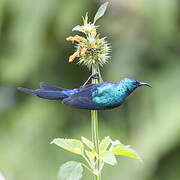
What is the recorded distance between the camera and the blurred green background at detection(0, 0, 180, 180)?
2268 millimetres

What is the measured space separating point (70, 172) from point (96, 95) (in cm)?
17

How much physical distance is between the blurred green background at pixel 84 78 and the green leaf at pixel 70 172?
5.40ft

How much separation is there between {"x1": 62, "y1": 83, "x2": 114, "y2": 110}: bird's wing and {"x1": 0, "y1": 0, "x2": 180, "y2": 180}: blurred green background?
1.71m

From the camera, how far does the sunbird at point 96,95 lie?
57 cm

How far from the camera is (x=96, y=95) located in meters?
0.58

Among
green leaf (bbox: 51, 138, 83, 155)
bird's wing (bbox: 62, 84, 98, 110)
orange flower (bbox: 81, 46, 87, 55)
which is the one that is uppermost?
orange flower (bbox: 81, 46, 87, 55)

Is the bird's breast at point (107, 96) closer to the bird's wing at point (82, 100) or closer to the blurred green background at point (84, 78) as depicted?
the bird's wing at point (82, 100)

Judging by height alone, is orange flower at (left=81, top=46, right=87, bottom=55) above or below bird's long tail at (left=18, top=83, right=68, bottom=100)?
above

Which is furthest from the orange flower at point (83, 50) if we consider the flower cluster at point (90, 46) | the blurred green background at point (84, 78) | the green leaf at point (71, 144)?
the blurred green background at point (84, 78)

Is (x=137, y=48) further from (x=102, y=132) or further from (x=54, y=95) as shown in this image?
(x=54, y=95)

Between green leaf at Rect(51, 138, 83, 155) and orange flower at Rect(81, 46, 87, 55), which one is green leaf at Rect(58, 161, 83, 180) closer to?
green leaf at Rect(51, 138, 83, 155)

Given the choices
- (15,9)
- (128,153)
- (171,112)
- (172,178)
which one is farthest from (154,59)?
(128,153)

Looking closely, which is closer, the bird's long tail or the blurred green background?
the bird's long tail

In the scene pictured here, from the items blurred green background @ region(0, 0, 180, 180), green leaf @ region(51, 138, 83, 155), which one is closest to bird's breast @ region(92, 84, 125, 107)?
green leaf @ region(51, 138, 83, 155)
